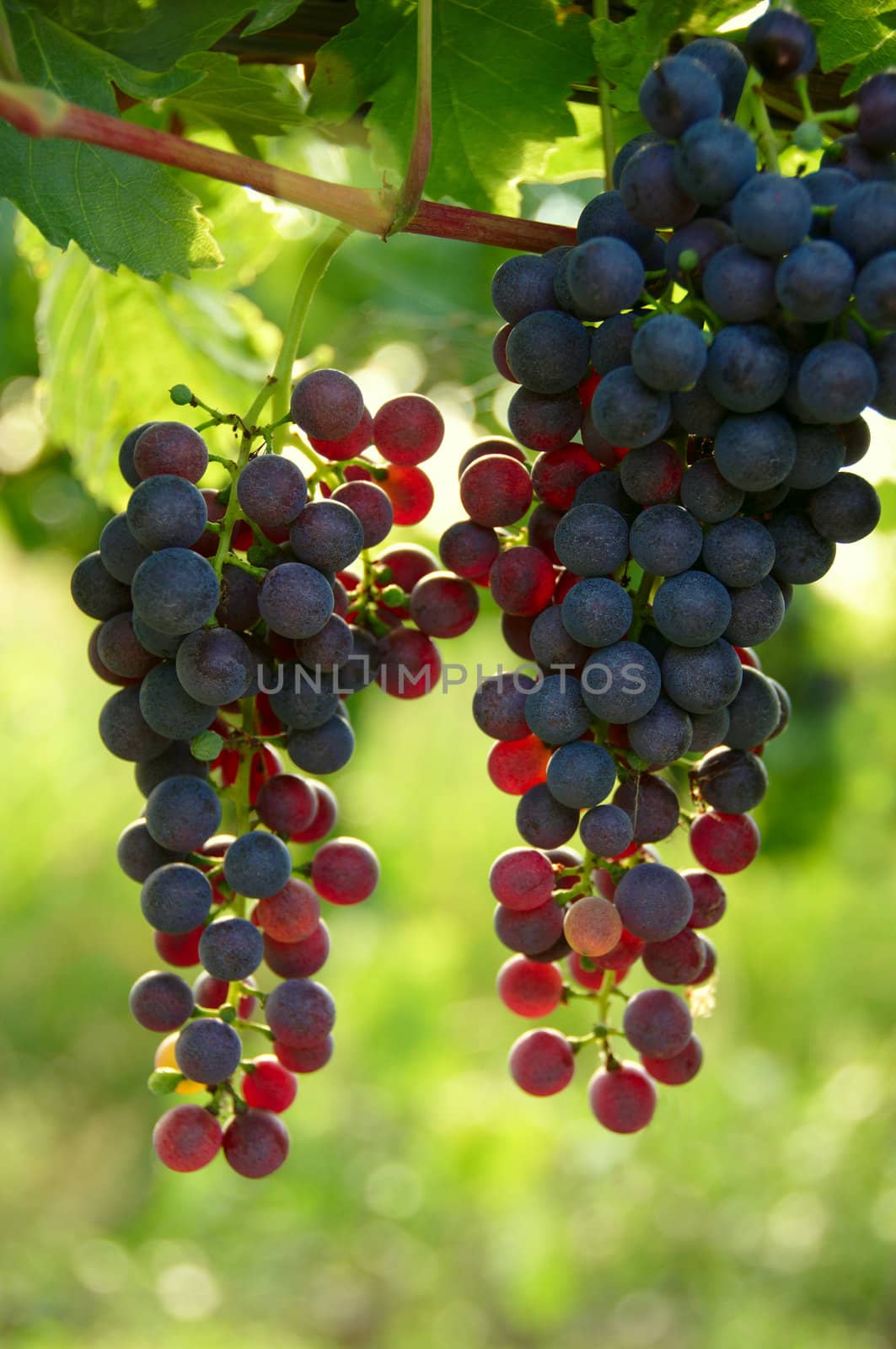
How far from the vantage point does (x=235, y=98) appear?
2.10ft

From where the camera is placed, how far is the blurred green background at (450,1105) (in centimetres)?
291

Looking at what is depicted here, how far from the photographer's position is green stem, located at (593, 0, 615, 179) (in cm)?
61

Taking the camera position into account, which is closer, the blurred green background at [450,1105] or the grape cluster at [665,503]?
the grape cluster at [665,503]

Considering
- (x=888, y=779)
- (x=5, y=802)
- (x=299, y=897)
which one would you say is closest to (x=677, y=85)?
(x=299, y=897)

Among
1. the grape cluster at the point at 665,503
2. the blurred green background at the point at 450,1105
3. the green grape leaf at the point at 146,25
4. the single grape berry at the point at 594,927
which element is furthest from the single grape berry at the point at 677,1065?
the blurred green background at the point at 450,1105

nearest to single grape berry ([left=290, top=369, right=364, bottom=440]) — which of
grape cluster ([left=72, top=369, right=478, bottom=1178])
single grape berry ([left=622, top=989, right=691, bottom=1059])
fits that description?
grape cluster ([left=72, top=369, right=478, bottom=1178])

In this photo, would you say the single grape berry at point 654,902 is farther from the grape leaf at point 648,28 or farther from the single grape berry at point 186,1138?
the grape leaf at point 648,28

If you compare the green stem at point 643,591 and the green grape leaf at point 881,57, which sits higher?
the green grape leaf at point 881,57

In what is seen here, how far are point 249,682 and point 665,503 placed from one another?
0.66ft

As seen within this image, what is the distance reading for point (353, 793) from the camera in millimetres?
2822

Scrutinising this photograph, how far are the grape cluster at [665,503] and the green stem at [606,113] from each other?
35 mm

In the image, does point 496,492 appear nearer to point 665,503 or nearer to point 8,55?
point 665,503

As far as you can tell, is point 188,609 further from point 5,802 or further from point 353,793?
point 5,802

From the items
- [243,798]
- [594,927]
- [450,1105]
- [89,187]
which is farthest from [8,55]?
[450,1105]
